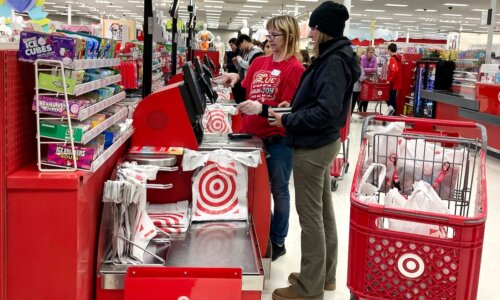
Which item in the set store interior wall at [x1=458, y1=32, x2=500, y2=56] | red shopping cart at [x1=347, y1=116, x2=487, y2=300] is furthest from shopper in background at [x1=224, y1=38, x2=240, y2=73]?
store interior wall at [x1=458, y1=32, x2=500, y2=56]

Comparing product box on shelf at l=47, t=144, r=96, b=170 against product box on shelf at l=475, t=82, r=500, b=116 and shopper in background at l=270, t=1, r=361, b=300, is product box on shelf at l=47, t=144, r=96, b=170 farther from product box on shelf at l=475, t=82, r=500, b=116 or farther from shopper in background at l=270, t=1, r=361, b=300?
product box on shelf at l=475, t=82, r=500, b=116

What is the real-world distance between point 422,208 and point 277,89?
1.31 m

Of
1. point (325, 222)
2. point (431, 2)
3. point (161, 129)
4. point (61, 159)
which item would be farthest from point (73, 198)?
point (431, 2)

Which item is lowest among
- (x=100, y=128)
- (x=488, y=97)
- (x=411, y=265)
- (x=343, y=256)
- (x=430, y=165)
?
(x=343, y=256)

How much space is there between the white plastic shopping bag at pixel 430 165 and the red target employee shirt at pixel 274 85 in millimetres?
780

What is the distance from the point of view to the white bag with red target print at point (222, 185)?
2932 millimetres

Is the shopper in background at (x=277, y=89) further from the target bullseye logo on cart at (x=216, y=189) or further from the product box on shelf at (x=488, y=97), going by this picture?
the product box on shelf at (x=488, y=97)

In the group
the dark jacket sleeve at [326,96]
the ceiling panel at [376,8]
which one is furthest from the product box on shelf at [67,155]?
the ceiling panel at [376,8]

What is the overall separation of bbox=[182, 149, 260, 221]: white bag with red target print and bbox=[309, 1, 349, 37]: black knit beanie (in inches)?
29.5

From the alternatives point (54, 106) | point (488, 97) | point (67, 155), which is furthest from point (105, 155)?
point (488, 97)

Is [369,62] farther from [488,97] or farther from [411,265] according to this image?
[411,265]

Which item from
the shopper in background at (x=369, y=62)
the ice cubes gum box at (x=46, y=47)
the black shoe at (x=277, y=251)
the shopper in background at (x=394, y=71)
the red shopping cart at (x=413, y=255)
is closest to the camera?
the ice cubes gum box at (x=46, y=47)

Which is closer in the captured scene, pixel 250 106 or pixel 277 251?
pixel 250 106

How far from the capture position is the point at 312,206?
2840 millimetres
